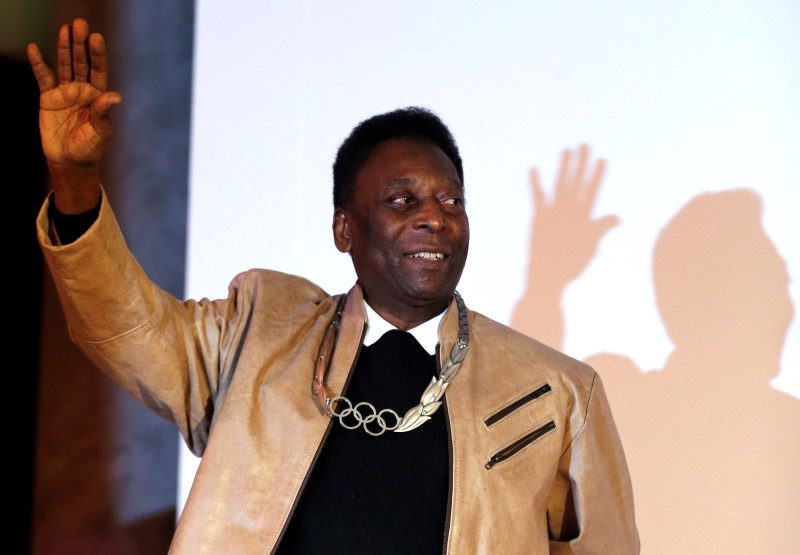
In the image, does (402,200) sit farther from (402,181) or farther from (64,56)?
(64,56)

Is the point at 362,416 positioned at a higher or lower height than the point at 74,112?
lower

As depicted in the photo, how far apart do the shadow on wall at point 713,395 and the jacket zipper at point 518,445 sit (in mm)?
663

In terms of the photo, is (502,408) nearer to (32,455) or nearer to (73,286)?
(73,286)

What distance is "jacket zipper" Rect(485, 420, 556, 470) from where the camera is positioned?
5.26 feet

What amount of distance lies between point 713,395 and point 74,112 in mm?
1497

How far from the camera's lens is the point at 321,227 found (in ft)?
8.07

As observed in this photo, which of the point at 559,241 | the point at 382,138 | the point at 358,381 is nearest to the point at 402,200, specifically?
the point at 382,138

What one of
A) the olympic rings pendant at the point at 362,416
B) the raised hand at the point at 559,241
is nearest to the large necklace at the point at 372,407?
the olympic rings pendant at the point at 362,416

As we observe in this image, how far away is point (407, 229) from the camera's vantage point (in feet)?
5.52

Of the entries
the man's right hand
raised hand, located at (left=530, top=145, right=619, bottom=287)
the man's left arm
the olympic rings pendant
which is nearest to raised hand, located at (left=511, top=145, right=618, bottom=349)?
raised hand, located at (left=530, top=145, right=619, bottom=287)

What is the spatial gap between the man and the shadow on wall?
0.52m

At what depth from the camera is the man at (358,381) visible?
4.80 ft

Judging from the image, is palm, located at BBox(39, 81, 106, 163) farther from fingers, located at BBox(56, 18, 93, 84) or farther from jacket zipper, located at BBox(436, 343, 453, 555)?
jacket zipper, located at BBox(436, 343, 453, 555)

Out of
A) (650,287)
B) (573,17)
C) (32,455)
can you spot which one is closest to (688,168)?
(650,287)
